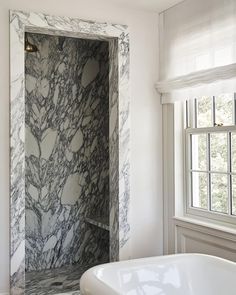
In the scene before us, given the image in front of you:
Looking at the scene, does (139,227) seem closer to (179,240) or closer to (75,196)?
(179,240)

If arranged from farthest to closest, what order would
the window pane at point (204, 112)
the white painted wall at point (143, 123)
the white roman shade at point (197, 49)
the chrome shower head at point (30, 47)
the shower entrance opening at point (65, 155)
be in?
the shower entrance opening at point (65, 155)
the chrome shower head at point (30, 47)
the white painted wall at point (143, 123)
the window pane at point (204, 112)
the white roman shade at point (197, 49)

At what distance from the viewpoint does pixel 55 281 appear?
4109 millimetres

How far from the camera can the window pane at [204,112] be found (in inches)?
140

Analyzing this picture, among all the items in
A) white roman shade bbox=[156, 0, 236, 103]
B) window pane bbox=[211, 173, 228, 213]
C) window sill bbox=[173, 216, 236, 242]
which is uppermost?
white roman shade bbox=[156, 0, 236, 103]

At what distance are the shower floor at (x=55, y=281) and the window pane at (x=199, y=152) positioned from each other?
1.53 m

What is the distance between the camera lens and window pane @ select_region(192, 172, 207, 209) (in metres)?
3.64

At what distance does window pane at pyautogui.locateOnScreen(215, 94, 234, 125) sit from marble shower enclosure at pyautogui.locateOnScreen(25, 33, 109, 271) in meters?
1.66

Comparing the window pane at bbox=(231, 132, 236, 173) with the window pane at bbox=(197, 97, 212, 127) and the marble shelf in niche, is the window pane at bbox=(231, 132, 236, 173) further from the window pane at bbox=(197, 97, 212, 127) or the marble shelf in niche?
the marble shelf in niche

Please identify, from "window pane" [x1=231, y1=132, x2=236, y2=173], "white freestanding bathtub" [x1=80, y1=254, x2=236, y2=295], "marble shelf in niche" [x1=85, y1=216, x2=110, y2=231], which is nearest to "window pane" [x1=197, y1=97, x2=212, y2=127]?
"window pane" [x1=231, y1=132, x2=236, y2=173]

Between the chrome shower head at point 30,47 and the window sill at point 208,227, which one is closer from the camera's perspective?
the window sill at point 208,227

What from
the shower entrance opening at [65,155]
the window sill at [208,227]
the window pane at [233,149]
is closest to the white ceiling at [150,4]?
the shower entrance opening at [65,155]

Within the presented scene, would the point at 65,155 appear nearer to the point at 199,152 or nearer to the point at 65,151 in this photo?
the point at 65,151

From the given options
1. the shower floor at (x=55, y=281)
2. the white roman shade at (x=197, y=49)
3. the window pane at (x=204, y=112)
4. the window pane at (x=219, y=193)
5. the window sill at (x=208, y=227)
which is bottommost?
the shower floor at (x=55, y=281)

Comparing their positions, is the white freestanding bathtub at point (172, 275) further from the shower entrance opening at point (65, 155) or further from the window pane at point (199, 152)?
the shower entrance opening at point (65, 155)
